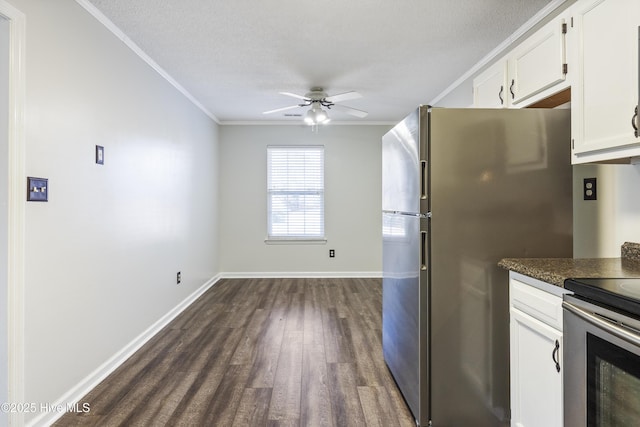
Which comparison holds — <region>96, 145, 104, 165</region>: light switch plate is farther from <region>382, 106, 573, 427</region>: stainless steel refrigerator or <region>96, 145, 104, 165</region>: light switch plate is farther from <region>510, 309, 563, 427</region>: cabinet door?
<region>510, 309, 563, 427</region>: cabinet door

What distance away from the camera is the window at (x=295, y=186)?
17.6ft

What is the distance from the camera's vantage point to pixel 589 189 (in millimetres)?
1821

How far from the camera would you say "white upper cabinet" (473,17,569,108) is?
1680 millimetres

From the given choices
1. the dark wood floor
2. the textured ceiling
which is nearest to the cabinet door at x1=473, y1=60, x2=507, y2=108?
the textured ceiling

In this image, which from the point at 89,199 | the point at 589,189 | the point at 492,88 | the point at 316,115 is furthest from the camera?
the point at 316,115

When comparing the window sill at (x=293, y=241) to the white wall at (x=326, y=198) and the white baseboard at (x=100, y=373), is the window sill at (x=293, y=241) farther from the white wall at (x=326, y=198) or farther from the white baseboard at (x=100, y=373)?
the white baseboard at (x=100, y=373)

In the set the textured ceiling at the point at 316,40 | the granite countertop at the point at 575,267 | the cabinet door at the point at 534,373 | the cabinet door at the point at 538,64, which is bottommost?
the cabinet door at the point at 534,373

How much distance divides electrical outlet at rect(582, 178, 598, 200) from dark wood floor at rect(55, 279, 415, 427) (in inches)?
61.9

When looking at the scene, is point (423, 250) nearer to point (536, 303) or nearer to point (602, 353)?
point (536, 303)

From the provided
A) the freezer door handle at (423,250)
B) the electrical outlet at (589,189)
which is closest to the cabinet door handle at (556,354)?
the freezer door handle at (423,250)

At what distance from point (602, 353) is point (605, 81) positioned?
1109 millimetres

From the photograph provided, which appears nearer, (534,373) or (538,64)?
(534,373)

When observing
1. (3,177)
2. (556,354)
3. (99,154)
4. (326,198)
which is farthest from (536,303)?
(326,198)

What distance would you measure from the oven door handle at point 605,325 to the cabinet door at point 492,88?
1.50 meters
